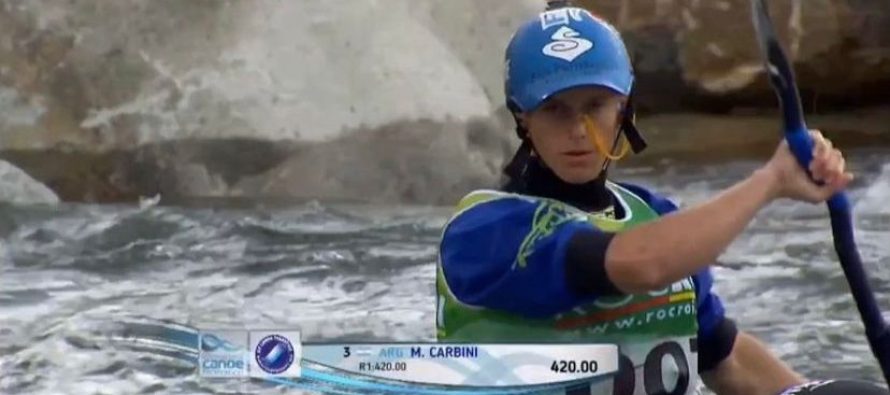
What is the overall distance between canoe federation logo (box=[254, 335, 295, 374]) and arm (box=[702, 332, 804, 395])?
86 cm

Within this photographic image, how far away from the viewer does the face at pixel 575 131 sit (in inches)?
99.0

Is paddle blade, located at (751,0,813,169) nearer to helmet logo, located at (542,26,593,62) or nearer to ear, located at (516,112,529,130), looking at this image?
helmet logo, located at (542,26,593,62)

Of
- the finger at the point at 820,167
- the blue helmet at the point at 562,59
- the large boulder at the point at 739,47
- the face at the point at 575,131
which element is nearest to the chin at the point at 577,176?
the face at the point at 575,131

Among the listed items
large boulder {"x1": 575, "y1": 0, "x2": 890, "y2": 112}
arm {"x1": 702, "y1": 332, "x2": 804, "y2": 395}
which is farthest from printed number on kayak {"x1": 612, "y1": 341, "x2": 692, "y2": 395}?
large boulder {"x1": 575, "y1": 0, "x2": 890, "y2": 112}

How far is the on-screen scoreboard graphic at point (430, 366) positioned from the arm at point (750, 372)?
0.40 m

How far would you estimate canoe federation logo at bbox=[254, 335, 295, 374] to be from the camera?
2291 millimetres

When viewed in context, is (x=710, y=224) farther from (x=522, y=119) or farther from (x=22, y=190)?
(x=22, y=190)

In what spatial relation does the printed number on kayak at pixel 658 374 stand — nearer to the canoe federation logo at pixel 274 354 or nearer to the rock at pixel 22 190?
the canoe federation logo at pixel 274 354

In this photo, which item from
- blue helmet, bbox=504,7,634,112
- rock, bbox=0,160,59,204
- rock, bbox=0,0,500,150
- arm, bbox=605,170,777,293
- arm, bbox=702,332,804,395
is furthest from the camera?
rock, bbox=0,0,500,150

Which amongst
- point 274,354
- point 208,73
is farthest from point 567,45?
point 208,73

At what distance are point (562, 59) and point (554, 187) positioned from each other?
0.65ft

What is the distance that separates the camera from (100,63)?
747 cm

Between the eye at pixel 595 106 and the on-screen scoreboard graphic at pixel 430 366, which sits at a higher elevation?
the eye at pixel 595 106

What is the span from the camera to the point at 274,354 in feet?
7.57
